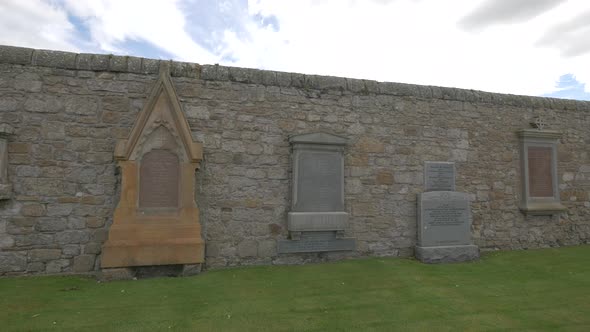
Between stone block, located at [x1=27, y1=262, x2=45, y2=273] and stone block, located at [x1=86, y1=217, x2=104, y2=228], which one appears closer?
stone block, located at [x1=27, y1=262, x2=45, y2=273]

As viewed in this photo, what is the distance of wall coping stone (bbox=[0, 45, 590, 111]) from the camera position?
498cm

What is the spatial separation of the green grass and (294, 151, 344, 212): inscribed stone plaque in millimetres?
931

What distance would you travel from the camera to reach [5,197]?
15.3 feet

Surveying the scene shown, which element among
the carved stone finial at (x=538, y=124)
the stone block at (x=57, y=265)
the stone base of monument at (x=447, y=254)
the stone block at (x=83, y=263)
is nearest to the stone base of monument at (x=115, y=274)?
the stone block at (x=83, y=263)

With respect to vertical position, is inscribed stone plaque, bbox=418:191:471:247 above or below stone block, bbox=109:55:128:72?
below

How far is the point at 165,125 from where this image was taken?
16.7ft

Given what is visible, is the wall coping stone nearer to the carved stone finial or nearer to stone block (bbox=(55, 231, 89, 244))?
the carved stone finial

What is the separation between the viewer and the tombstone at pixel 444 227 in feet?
19.9

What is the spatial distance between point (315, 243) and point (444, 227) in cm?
226

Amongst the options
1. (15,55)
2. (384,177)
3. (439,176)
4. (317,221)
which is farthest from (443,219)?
(15,55)

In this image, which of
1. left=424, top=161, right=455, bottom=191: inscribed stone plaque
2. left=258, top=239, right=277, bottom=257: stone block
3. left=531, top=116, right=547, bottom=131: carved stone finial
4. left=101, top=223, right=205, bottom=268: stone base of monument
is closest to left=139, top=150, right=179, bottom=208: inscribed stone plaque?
left=101, top=223, right=205, bottom=268: stone base of monument

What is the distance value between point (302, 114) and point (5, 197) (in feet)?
13.7

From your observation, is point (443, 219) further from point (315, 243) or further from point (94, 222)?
point (94, 222)

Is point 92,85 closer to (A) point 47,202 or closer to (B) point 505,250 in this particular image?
(A) point 47,202
